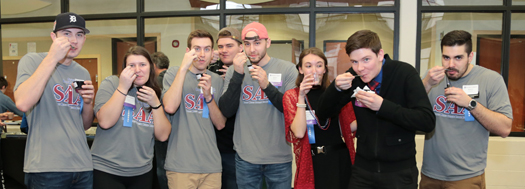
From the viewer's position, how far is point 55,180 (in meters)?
2.00

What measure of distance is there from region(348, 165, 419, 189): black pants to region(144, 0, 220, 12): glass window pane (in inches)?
152

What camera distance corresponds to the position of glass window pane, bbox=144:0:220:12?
512cm

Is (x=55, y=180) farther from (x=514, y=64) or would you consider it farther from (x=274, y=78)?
(x=514, y=64)

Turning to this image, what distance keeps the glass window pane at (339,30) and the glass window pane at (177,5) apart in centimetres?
173

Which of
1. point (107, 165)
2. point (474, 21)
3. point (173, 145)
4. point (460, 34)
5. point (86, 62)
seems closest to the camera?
point (107, 165)

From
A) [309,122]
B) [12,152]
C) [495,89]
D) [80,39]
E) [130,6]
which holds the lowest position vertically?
[12,152]

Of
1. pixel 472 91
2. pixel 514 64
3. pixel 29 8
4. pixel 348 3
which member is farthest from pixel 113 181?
pixel 514 64

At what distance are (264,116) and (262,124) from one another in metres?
0.07

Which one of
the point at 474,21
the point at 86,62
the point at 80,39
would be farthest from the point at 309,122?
the point at 86,62

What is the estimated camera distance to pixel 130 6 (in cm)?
543

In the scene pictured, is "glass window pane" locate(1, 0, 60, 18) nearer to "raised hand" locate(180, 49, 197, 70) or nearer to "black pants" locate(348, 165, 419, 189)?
"raised hand" locate(180, 49, 197, 70)

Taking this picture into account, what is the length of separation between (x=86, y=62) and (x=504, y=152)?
7.72m

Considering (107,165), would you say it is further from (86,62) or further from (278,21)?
(86,62)

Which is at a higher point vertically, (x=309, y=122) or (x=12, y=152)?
(x=309, y=122)
